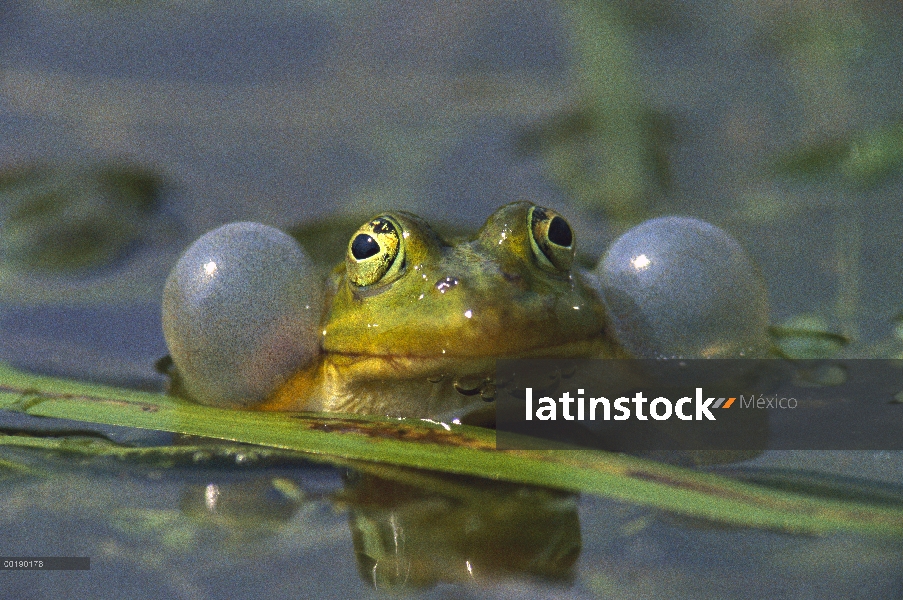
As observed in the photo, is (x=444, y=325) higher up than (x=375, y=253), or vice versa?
(x=375, y=253)

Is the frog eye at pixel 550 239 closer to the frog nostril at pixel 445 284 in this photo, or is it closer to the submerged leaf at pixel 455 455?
the frog nostril at pixel 445 284

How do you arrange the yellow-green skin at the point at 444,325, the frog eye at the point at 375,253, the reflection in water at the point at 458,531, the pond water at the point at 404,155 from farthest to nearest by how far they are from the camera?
the frog eye at the point at 375,253, the yellow-green skin at the point at 444,325, the pond water at the point at 404,155, the reflection in water at the point at 458,531

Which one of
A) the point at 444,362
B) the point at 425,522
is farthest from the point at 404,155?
the point at 425,522
